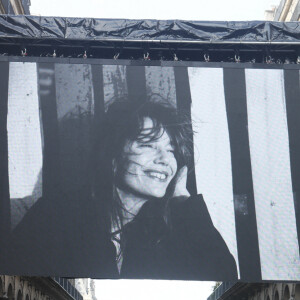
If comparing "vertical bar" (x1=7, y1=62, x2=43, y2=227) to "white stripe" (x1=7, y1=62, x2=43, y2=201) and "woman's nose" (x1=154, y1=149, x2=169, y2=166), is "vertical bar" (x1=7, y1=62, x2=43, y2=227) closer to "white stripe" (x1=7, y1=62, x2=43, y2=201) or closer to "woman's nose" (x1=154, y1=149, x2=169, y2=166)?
"white stripe" (x1=7, y1=62, x2=43, y2=201)

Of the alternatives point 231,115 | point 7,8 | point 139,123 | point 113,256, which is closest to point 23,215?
point 113,256

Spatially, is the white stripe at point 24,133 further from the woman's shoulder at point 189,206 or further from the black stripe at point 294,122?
the black stripe at point 294,122

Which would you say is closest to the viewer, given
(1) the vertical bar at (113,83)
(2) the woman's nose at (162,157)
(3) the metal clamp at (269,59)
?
(2) the woman's nose at (162,157)

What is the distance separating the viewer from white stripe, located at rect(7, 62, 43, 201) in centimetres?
2509

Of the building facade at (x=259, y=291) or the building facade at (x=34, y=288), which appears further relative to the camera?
the building facade at (x=34, y=288)

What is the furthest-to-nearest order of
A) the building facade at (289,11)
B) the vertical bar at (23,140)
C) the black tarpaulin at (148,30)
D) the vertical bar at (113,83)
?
the building facade at (289,11)
the black tarpaulin at (148,30)
the vertical bar at (113,83)
the vertical bar at (23,140)

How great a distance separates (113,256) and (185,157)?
4903mm

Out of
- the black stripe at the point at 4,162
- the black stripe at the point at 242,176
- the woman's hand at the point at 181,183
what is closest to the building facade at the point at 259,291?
the black stripe at the point at 242,176

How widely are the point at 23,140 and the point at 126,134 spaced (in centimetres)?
411

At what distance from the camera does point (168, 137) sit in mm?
26047

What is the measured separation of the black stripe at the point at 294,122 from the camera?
25359 millimetres

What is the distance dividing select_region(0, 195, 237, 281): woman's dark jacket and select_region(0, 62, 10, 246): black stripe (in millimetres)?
459

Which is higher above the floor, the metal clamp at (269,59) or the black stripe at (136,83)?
the metal clamp at (269,59)

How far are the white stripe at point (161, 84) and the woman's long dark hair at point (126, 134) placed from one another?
320mm
